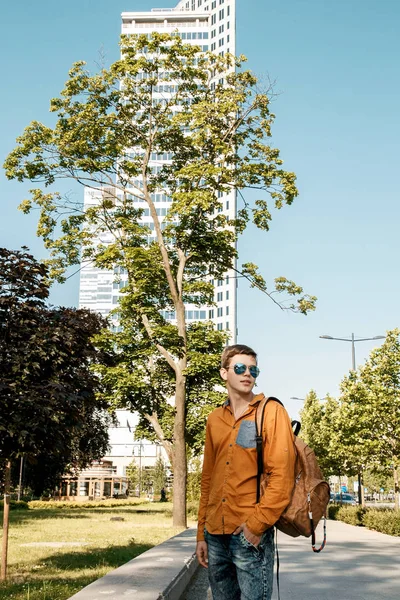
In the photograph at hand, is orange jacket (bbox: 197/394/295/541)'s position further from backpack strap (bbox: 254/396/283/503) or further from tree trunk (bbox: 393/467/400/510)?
tree trunk (bbox: 393/467/400/510)

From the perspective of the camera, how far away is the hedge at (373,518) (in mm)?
25297

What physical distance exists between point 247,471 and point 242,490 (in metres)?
0.10

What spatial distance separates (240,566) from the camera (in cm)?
387

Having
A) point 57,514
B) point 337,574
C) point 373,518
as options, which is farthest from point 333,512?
point 337,574

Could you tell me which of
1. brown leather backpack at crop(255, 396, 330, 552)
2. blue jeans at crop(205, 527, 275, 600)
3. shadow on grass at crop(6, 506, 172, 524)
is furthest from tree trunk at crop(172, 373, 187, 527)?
brown leather backpack at crop(255, 396, 330, 552)

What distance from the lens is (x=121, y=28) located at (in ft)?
500

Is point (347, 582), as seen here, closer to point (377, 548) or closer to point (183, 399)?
point (377, 548)

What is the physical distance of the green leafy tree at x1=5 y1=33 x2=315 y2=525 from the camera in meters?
24.5

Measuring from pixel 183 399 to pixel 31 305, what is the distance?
14.2 m

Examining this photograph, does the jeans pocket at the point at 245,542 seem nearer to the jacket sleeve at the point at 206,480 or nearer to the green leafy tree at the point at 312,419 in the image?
the jacket sleeve at the point at 206,480

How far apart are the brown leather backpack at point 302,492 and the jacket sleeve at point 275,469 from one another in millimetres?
38

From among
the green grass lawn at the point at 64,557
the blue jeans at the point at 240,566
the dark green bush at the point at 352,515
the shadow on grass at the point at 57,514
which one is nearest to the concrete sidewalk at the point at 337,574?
the green grass lawn at the point at 64,557

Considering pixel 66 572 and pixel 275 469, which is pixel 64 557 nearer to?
pixel 66 572

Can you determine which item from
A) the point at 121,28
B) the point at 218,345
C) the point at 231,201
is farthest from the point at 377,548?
the point at 121,28
